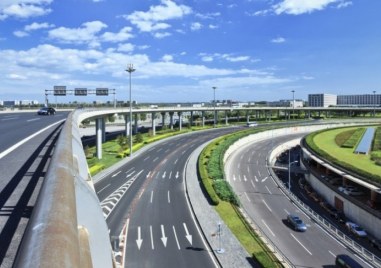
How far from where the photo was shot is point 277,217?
Result: 41875 millimetres

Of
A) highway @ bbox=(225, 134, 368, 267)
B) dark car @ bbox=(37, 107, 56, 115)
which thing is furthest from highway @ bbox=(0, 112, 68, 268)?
dark car @ bbox=(37, 107, 56, 115)

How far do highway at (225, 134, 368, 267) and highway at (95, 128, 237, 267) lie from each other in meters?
8.74

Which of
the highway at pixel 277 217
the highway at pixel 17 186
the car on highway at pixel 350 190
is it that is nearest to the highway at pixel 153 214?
the highway at pixel 277 217

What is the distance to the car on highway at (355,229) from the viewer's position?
38.2 m

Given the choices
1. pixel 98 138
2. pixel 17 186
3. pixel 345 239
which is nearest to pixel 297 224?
pixel 345 239

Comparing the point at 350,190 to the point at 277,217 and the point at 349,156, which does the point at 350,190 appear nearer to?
the point at 277,217

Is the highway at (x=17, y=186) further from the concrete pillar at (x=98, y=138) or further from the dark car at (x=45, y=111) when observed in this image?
the concrete pillar at (x=98, y=138)

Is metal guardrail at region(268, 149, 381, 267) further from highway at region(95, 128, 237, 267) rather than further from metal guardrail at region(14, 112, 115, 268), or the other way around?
metal guardrail at region(14, 112, 115, 268)

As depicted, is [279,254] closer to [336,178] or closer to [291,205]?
[291,205]

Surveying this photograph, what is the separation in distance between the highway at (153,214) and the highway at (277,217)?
344 inches

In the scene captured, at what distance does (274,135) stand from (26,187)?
108042 mm

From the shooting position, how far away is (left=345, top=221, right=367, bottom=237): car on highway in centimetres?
3819

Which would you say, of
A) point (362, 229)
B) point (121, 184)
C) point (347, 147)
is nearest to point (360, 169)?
point (362, 229)

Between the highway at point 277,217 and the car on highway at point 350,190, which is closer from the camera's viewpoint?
the highway at point 277,217
